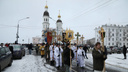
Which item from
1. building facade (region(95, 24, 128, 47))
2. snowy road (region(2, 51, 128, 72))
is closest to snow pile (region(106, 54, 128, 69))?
snowy road (region(2, 51, 128, 72))

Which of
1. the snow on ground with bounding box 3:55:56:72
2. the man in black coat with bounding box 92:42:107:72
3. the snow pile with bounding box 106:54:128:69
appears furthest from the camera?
the snow pile with bounding box 106:54:128:69

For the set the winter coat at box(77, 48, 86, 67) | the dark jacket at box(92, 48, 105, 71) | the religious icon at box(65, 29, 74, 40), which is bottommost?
the winter coat at box(77, 48, 86, 67)

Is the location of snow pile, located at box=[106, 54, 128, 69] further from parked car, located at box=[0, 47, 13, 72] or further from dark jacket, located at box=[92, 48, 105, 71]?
parked car, located at box=[0, 47, 13, 72]

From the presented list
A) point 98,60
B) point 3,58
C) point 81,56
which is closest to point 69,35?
point 81,56

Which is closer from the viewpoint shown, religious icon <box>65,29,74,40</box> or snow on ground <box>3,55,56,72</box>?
snow on ground <box>3,55,56,72</box>

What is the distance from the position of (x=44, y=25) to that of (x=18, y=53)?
74017mm

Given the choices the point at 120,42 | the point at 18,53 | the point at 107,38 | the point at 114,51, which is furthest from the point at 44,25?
the point at 18,53

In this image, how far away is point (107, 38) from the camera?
77.8 meters

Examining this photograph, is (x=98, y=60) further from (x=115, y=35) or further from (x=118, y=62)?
(x=115, y=35)

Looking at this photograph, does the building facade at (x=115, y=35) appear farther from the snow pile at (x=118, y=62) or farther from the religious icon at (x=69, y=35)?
the religious icon at (x=69, y=35)

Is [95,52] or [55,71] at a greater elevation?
[95,52]

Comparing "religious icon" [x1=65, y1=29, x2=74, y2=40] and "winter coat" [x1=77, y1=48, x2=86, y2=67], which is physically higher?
"religious icon" [x1=65, y1=29, x2=74, y2=40]

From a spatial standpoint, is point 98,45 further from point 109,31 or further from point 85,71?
point 109,31

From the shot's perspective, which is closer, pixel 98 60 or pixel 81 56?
pixel 98 60
